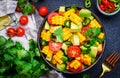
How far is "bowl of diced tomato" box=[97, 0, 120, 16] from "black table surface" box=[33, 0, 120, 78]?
40 mm

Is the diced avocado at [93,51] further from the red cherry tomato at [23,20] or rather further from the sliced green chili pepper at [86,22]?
the red cherry tomato at [23,20]

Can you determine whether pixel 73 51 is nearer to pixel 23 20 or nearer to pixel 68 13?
pixel 68 13

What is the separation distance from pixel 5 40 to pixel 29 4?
203mm

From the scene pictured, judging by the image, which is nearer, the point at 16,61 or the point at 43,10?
the point at 16,61

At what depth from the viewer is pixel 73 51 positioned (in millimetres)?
2051

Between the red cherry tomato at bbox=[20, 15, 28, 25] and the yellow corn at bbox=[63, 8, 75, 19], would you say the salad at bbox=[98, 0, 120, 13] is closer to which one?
the yellow corn at bbox=[63, 8, 75, 19]

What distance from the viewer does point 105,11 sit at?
7.16 ft

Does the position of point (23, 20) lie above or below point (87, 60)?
above

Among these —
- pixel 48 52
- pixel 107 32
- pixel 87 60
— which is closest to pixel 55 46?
pixel 48 52

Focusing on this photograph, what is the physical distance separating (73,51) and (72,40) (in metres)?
0.06

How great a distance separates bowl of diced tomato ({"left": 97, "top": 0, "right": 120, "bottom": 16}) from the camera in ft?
7.13

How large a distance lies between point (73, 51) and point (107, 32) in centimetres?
→ 25

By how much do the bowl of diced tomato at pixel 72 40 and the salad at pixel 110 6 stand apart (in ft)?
0.28

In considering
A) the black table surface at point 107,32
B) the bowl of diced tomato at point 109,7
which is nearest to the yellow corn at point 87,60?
the black table surface at point 107,32
